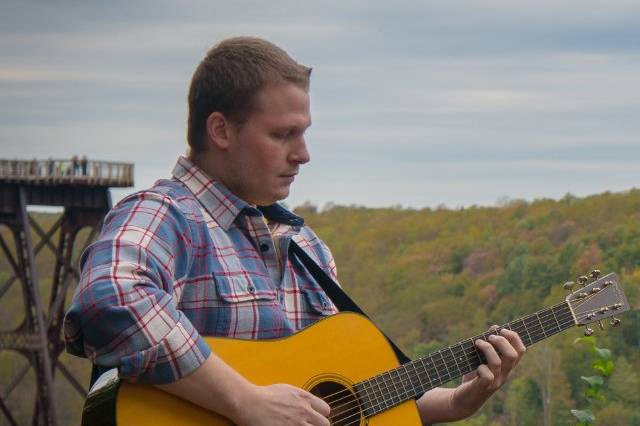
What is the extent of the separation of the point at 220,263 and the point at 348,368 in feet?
1.69

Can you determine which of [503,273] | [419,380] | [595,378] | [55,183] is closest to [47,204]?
[55,183]

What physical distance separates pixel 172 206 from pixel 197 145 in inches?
12.1

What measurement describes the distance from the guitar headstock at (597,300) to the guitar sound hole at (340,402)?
891 mm

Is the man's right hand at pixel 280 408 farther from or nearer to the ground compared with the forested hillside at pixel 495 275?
farther from the ground

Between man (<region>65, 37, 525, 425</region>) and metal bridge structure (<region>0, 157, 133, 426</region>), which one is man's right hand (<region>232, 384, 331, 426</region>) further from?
metal bridge structure (<region>0, 157, 133, 426</region>)

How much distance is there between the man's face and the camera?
11.1 feet

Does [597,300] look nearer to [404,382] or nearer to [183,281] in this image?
[404,382]

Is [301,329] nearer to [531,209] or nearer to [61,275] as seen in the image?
[61,275]

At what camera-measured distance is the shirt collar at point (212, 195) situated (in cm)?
344

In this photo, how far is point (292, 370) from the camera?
3355 mm

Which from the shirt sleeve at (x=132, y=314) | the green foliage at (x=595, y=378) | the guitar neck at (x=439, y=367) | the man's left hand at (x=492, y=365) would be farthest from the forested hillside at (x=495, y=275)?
the shirt sleeve at (x=132, y=314)

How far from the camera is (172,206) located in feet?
10.7

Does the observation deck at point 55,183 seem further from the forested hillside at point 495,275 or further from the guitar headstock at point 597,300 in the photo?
the guitar headstock at point 597,300

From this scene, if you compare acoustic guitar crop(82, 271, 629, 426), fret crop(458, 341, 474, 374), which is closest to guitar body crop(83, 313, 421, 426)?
acoustic guitar crop(82, 271, 629, 426)
